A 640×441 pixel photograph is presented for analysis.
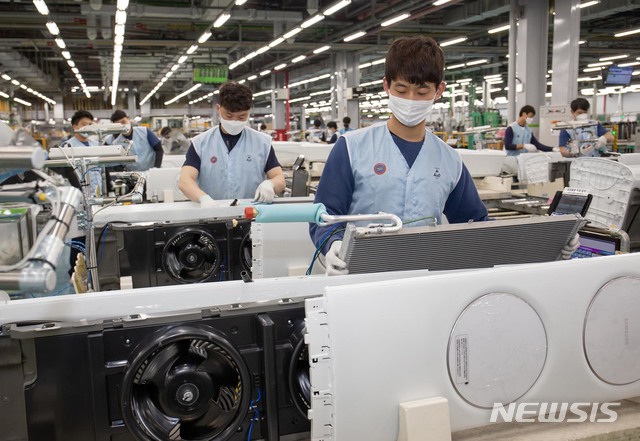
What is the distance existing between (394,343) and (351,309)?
105 millimetres

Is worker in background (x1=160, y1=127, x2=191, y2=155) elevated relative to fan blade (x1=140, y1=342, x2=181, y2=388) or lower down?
elevated

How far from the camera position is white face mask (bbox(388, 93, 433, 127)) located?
1.68m

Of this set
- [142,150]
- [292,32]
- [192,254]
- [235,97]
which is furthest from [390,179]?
[292,32]

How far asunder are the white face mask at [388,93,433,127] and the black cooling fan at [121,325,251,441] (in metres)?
0.90

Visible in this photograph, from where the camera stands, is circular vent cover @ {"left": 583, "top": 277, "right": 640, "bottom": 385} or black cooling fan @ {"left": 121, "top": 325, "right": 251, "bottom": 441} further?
circular vent cover @ {"left": 583, "top": 277, "right": 640, "bottom": 385}

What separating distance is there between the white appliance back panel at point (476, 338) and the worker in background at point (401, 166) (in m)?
0.54

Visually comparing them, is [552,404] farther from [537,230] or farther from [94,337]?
[94,337]

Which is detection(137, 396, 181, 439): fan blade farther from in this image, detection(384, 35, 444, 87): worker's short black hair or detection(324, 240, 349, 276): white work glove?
detection(384, 35, 444, 87): worker's short black hair

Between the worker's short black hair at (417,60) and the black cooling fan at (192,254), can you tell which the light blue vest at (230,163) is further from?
the worker's short black hair at (417,60)

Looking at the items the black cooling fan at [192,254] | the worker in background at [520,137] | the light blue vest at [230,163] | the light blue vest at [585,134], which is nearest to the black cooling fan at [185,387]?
the black cooling fan at [192,254]

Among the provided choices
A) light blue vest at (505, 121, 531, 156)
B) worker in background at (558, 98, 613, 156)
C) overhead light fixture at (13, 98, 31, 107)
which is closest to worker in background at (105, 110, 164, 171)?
worker in background at (558, 98, 613, 156)

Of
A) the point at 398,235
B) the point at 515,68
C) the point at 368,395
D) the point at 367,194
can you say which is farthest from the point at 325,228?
the point at 515,68

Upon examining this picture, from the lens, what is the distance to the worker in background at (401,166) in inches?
65.3

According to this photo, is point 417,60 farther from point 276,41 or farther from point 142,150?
point 276,41
